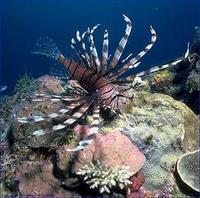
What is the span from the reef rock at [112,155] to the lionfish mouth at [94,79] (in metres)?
0.35

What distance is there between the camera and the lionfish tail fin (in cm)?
584

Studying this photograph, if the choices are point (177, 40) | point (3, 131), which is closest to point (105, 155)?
point (3, 131)

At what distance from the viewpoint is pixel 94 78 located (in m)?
4.79

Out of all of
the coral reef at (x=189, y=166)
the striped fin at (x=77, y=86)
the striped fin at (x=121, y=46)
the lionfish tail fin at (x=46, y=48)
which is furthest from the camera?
the lionfish tail fin at (x=46, y=48)

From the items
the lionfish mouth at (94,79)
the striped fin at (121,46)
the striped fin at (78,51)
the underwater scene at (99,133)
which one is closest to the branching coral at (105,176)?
the underwater scene at (99,133)

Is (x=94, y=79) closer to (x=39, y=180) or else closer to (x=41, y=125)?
(x=41, y=125)

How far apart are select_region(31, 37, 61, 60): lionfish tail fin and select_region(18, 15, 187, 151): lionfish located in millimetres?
143

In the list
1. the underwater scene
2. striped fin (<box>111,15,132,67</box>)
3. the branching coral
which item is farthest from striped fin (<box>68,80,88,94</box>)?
the branching coral

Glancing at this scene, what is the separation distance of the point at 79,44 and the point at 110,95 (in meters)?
1.38

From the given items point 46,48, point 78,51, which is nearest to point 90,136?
point 78,51

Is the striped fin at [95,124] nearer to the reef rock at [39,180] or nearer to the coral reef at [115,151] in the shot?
the coral reef at [115,151]

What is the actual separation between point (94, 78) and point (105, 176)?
1.40 m

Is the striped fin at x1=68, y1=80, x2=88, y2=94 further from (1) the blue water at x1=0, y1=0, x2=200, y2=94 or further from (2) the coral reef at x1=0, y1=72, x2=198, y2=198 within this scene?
(1) the blue water at x1=0, y1=0, x2=200, y2=94

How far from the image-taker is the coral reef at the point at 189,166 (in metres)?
4.62
